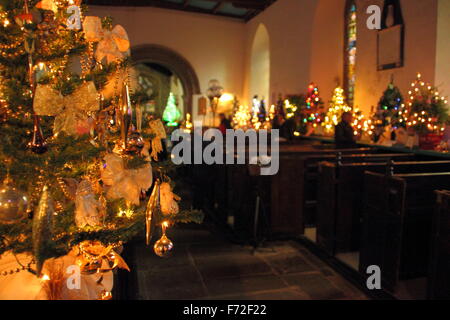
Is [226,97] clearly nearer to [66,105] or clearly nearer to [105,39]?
[105,39]

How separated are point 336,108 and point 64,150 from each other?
25.0 ft

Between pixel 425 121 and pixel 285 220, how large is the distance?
250 cm

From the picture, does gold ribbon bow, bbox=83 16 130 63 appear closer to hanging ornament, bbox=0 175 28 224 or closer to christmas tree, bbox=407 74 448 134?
hanging ornament, bbox=0 175 28 224

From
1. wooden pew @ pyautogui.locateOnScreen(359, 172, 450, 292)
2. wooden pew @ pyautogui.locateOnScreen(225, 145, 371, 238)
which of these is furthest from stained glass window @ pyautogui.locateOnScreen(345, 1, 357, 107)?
wooden pew @ pyautogui.locateOnScreen(359, 172, 450, 292)

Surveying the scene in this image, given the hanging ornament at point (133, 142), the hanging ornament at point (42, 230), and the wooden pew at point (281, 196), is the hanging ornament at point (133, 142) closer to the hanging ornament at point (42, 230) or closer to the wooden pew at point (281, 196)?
the hanging ornament at point (42, 230)

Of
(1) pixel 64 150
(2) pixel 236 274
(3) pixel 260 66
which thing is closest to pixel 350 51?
(3) pixel 260 66

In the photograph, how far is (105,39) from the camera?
1266mm

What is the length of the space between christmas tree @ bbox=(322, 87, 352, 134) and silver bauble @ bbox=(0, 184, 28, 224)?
7.51 meters

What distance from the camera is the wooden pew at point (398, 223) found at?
10.5 ft

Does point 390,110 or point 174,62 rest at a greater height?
point 174,62

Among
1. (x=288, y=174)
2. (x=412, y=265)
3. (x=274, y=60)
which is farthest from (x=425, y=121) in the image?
(x=274, y=60)

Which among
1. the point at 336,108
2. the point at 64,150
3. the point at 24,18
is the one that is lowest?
the point at 64,150

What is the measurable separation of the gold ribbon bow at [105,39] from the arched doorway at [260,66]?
11.6m

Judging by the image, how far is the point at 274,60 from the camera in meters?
11.4
